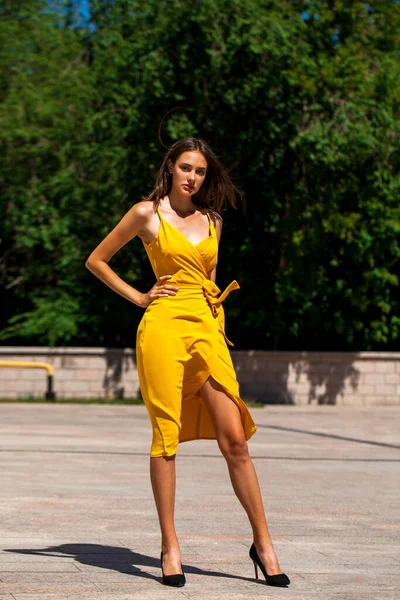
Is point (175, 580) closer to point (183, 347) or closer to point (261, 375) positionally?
point (183, 347)

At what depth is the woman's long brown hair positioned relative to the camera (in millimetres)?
5551

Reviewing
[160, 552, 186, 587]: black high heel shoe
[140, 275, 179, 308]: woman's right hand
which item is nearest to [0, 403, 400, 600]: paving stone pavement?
[160, 552, 186, 587]: black high heel shoe

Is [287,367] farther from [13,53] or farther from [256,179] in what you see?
[13,53]

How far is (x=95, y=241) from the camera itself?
76.2 ft

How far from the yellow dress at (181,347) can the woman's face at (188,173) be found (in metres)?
0.19

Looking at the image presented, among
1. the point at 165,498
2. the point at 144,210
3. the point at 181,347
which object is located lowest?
the point at 165,498

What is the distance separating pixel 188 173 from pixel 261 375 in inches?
692

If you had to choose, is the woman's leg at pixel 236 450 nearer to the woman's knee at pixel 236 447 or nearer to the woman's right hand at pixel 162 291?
the woman's knee at pixel 236 447

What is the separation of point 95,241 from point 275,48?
17.8ft

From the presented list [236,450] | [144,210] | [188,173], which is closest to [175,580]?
[236,450]

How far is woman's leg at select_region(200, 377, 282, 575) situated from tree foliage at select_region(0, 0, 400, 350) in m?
14.2

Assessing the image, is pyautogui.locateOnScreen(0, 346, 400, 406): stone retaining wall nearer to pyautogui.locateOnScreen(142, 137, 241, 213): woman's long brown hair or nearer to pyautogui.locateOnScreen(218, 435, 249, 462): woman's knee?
pyautogui.locateOnScreen(142, 137, 241, 213): woman's long brown hair

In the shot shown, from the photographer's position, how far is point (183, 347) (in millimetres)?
5293

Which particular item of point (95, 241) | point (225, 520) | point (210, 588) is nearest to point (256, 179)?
point (95, 241)
